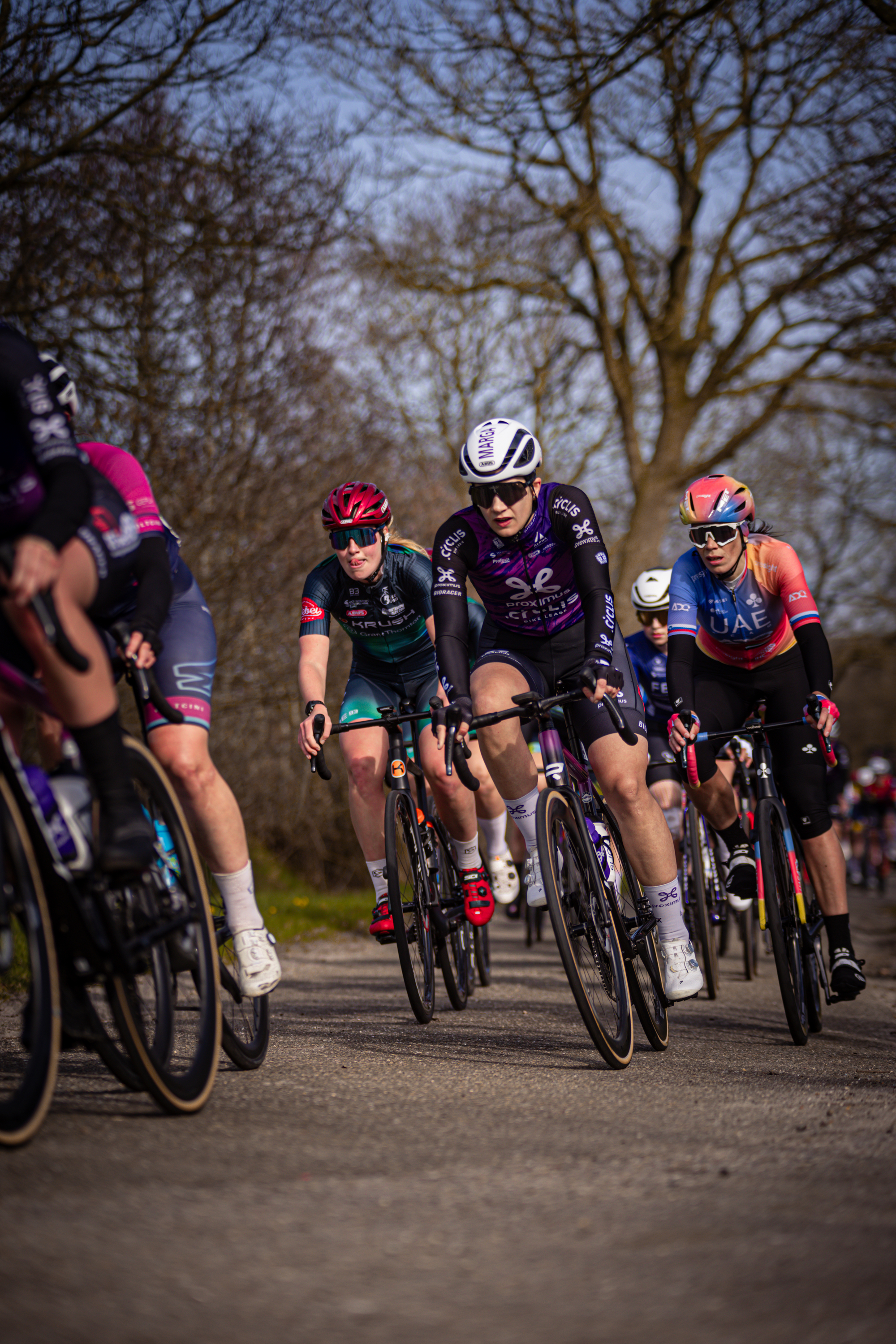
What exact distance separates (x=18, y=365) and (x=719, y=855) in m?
6.02

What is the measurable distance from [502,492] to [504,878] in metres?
2.89

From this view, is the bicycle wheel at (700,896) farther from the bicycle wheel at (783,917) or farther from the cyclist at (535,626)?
the cyclist at (535,626)

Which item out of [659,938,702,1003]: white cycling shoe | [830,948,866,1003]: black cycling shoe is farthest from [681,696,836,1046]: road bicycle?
[659,938,702,1003]: white cycling shoe

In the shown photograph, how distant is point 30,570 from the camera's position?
10.6 feet

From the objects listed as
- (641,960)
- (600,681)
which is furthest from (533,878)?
(600,681)

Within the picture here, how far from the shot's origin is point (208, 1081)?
392 cm

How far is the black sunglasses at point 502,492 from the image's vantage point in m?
5.45

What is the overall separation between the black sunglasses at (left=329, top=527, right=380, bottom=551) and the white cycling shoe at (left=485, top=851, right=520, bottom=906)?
222cm

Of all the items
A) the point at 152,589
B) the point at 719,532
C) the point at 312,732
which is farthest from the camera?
the point at 719,532

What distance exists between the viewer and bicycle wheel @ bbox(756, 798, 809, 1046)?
5.55 meters

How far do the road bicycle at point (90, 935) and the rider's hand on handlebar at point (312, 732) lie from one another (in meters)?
1.59

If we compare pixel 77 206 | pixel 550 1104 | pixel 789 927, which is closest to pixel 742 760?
pixel 789 927

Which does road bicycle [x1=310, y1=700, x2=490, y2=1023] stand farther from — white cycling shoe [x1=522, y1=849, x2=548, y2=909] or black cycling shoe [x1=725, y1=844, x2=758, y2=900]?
black cycling shoe [x1=725, y1=844, x2=758, y2=900]

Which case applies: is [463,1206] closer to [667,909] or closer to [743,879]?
[667,909]
